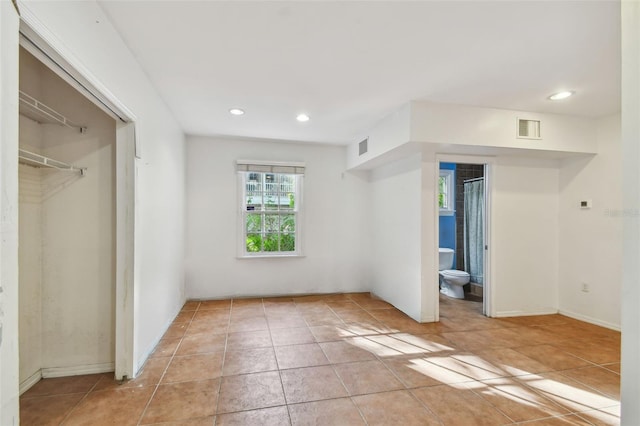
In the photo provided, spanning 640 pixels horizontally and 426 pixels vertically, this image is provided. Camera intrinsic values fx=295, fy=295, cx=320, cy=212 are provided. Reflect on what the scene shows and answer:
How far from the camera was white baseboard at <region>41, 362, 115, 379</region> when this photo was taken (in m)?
2.26

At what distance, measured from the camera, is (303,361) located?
2.60 meters

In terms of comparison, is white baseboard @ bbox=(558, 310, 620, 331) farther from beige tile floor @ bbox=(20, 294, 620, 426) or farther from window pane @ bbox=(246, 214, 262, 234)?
window pane @ bbox=(246, 214, 262, 234)

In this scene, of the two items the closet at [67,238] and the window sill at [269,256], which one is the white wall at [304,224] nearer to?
the window sill at [269,256]

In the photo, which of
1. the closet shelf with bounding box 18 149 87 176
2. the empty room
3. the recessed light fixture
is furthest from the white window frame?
the closet shelf with bounding box 18 149 87 176

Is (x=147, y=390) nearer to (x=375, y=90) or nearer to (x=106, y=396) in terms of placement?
(x=106, y=396)

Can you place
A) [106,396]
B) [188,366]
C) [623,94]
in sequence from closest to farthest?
[623,94], [106,396], [188,366]

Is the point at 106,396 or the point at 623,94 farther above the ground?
the point at 623,94

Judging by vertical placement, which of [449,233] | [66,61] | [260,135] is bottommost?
[449,233]

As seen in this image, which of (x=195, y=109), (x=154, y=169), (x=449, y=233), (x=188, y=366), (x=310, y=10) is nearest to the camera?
(x=310, y=10)

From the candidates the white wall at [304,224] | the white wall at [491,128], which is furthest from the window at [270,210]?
the white wall at [491,128]

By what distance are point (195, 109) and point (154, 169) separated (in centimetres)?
95

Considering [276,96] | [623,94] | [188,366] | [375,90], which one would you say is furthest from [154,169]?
[623,94]

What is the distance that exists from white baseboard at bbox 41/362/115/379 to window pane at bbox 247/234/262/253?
248 cm
